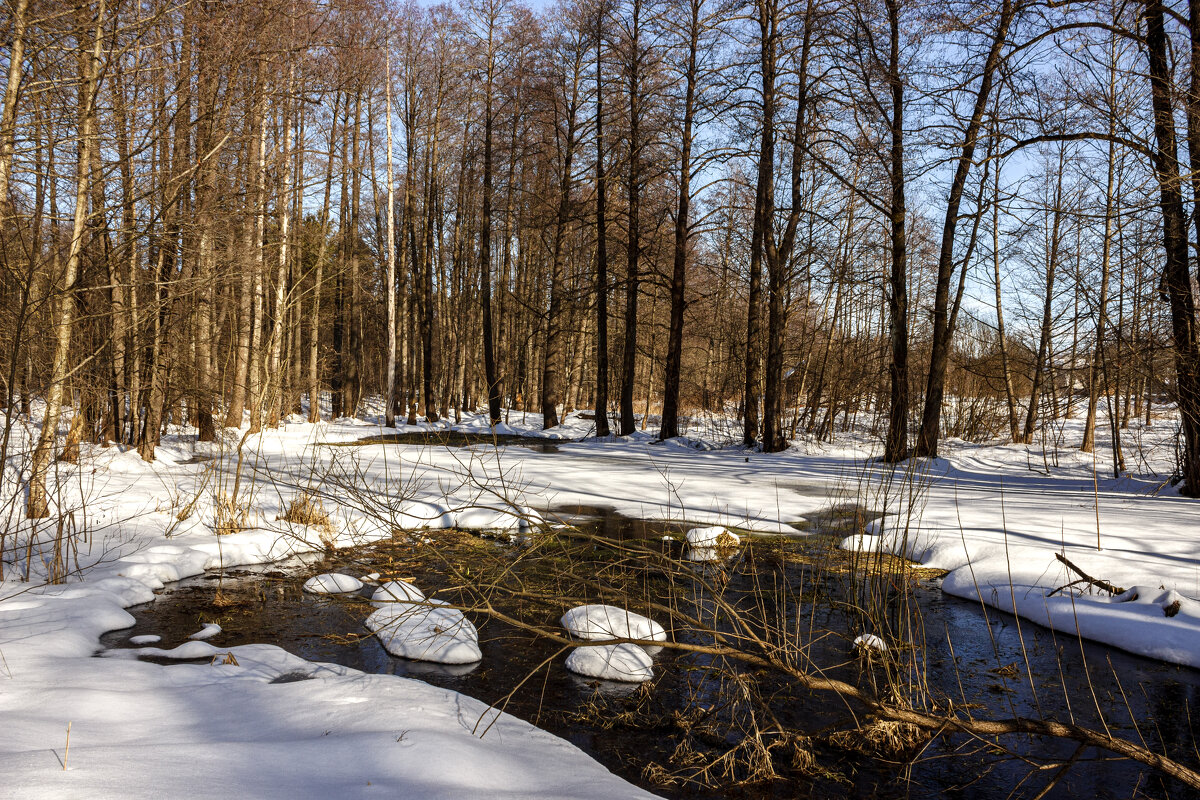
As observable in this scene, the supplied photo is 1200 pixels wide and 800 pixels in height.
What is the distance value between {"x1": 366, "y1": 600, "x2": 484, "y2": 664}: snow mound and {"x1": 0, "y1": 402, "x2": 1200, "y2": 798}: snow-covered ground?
0.54m

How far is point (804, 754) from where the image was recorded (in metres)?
3.45

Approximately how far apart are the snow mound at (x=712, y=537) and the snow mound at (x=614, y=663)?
242 cm

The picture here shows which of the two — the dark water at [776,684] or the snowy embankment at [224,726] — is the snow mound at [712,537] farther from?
the snowy embankment at [224,726]

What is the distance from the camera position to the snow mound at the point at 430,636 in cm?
464

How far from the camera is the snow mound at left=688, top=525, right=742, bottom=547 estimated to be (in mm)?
7008

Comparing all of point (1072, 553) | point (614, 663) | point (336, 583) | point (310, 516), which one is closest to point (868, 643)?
point (614, 663)

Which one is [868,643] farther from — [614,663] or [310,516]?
[310,516]

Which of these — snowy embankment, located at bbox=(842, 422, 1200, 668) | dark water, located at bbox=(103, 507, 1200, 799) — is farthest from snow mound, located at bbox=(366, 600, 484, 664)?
snowy embankment, located at bbox=(842, 422, 1200, 668)

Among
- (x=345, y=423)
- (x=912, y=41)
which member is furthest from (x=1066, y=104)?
(x=345, y=423)

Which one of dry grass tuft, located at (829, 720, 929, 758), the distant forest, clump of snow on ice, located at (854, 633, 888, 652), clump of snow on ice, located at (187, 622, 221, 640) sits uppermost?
the distant forest

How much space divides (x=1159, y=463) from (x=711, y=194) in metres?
12.0

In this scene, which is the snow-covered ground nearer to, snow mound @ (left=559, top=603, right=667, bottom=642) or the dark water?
the dark water

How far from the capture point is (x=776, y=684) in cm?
441

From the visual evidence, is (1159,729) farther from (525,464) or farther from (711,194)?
(711,194)
